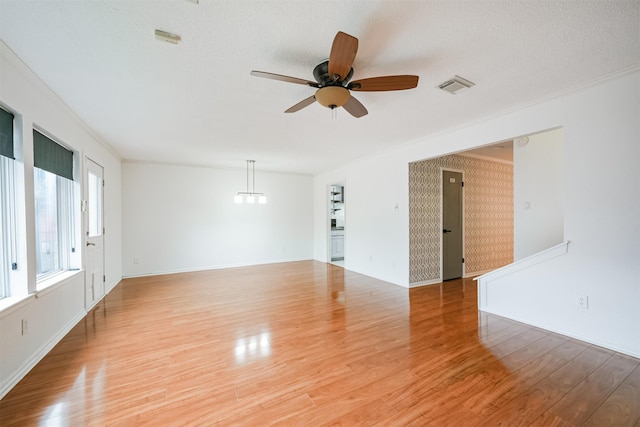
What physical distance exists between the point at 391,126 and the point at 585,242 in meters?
2.41

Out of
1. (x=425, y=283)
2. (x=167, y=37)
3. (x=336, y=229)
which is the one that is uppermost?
(x=167, y=37)

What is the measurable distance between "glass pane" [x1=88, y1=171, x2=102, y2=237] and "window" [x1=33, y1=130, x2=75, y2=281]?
28.6 inches

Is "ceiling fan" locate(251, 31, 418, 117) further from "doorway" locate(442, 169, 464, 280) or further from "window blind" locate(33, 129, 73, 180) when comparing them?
"doorway" locate(442, 169, 464, 280)

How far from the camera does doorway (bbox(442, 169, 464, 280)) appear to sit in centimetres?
504

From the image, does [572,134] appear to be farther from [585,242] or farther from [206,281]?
[206,281]

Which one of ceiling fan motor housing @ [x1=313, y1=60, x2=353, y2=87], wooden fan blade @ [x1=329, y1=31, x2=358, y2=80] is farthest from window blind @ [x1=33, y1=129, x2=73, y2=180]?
wooden fan blade @ [x1=329, y1=31, x2=358, y2=80]

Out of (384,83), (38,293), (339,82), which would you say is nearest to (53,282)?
(38,293)

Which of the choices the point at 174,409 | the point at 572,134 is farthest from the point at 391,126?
the point at 174,409

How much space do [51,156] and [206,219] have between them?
3674 millimetres

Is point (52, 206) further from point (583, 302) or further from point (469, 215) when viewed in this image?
point (469, 215)

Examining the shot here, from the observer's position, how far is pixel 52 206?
2.97 meters

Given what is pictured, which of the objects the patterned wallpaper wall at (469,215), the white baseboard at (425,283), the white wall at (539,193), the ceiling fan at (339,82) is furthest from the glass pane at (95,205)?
the white wall at (539,193)

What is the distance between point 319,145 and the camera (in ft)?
14.7

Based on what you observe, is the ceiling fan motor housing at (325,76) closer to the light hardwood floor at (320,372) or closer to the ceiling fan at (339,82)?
the ceiling fan at (339,82)
